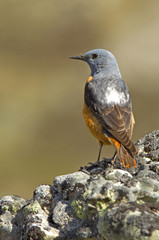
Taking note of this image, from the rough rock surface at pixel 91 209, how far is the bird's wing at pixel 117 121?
946 millimetres

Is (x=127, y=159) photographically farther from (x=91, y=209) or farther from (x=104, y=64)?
(x=104, y=64)

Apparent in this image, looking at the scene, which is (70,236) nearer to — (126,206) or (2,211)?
(126,206)

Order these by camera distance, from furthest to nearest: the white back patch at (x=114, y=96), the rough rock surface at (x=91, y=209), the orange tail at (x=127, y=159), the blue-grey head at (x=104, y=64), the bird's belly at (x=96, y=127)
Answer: the blue-grey head at (x=104, y=64)
the white back patch at (x=114, y=96)
the bird's belly at (x=96, y=127)
the orange tail at (x=127, y=159)
the rough rock surface at (x=91, y=209)

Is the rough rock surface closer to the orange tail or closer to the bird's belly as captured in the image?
the orange tail

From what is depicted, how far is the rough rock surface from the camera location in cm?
340

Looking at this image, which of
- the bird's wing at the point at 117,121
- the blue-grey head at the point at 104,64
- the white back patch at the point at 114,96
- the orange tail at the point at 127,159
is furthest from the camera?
the blue-grey head at the point at 104,64

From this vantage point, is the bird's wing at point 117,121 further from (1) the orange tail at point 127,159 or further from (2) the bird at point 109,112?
(1) the orange tail at point 127,159

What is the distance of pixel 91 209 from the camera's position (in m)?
3.93

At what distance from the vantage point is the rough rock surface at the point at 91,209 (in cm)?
340

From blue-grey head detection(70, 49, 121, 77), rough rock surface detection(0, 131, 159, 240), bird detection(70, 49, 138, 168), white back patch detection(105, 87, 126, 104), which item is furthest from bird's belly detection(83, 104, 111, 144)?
rough rock surface detection(0, 131, 159, 240)

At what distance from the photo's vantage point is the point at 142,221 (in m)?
3.32

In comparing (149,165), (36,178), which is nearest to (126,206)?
(149,165)

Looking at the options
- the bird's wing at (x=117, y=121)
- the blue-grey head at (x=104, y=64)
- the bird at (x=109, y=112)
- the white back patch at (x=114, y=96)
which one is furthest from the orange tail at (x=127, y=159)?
the blue-grey head at (x=104, y=64)

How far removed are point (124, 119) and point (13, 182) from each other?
7410 mm
